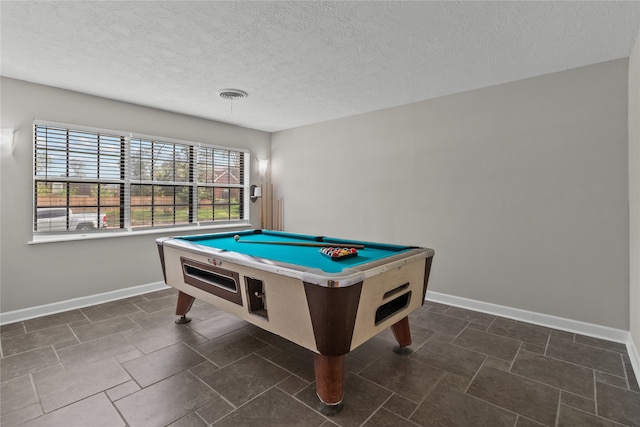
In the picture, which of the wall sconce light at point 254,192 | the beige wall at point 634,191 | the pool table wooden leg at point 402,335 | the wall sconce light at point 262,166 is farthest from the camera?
the wall sconce light at point 262,166

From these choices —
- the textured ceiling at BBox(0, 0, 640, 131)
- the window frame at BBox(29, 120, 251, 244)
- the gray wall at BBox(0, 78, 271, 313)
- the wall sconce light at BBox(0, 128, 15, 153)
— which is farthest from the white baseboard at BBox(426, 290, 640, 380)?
the wall sconce light at BBox(0, 128, 15, 153)

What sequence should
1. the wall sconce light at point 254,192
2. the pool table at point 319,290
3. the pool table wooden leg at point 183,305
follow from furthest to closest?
the wall sconce light at point 254,192, the pool table wooden leg at point 183,305, the pool table at point 319,290

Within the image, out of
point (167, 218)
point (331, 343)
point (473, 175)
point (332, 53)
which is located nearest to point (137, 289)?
point (167, 218)

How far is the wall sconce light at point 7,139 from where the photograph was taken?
10.1 feet

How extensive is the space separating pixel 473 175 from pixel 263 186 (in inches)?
136

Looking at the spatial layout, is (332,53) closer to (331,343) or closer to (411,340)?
(331,343)

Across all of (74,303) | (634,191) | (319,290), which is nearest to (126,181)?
(74,303)

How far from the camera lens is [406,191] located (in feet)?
13.3

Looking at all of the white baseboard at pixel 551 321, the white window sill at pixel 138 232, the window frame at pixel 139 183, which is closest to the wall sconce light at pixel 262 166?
the window frame at pixel 139 183

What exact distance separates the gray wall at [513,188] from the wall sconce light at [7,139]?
3803mm

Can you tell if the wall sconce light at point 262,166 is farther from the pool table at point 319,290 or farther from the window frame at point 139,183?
the pool table at point 319,290

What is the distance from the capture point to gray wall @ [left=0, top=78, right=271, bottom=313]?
3.15 m

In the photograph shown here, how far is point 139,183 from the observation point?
414 centimetres

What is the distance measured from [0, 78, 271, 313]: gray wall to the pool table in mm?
1570
